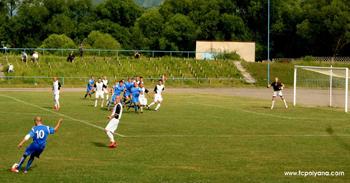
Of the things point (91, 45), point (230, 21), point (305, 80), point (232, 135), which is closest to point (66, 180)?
point (232, 135)

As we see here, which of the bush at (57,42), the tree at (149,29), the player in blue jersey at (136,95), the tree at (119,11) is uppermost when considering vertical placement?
Result: the tree at (119,11)

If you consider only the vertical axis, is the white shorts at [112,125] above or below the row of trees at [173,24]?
below

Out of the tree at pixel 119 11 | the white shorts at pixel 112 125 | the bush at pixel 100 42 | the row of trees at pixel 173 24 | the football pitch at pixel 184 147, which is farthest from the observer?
the tree at pixel 119 11

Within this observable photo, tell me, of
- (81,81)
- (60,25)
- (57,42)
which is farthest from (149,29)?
(81,81)

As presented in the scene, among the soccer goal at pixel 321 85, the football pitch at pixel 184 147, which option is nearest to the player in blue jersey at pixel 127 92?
the football pitch at pixel 184 147

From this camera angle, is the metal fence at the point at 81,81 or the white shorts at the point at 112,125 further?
the metal fence at the point at 81,81

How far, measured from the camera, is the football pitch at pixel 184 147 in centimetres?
1739

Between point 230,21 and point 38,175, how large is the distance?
106252 millimetres

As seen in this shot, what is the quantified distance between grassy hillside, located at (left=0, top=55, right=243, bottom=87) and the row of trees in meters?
28.0

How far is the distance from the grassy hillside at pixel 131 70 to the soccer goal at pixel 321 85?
524 inches

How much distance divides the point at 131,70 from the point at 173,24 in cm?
4029

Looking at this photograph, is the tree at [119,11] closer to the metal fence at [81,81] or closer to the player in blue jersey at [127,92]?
the metal fence at [81,81]

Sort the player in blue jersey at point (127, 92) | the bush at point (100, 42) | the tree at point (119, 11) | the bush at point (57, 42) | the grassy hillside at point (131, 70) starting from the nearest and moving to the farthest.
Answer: the player in blue jersey at point (127, 92), the grassy hillside at point (131, 70), the bush at point (57, 42), the bush at point (100, 42), the tree at point (119, 11)

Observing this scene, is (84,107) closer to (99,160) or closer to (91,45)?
(99,160)
